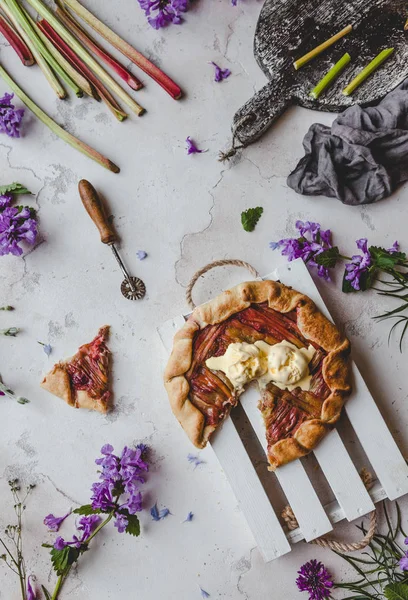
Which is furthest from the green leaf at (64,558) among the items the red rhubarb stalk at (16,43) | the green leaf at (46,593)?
the red rhubarb stalk at (16,43)

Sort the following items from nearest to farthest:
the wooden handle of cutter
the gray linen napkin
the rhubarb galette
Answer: the rhubarb galette
the gray linen napkin
the wooden handle of cutter

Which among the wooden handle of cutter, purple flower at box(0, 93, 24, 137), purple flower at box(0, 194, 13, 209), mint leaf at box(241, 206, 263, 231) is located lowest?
mint leaf at box(241, 206, 263, 231)

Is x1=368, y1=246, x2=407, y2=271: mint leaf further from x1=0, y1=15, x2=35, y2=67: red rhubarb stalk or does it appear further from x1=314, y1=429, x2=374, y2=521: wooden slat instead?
x1=0, y1=15, x2=35, y2=67: red rhubarb stalk

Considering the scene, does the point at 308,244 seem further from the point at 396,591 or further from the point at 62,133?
the point at 396,591

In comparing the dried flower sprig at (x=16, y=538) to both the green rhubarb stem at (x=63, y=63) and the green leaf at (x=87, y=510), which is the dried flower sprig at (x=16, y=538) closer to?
the green leaf at (x=87, y=510)

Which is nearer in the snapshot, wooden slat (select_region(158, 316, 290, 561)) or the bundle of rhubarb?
wooden slat (select_region(158, 316, 290, 561))

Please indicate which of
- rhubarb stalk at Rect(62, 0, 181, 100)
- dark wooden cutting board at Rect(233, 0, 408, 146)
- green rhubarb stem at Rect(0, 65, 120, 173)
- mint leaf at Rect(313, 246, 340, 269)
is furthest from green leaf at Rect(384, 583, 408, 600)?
rhubarb stalk at Rect(62, 0, 181, 100)
